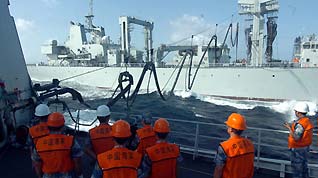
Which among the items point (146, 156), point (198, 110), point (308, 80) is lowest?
point (198, 110)

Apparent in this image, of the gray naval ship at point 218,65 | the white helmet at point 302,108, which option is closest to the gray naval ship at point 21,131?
the white helmet at point 302,108

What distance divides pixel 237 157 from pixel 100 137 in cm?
161

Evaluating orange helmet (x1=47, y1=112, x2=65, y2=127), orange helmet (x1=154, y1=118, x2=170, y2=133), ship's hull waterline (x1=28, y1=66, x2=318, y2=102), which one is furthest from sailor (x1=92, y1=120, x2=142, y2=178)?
ship's hull waterline (x1=28, y1=66, x2=318, y2=102)

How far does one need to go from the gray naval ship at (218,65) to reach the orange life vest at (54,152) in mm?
13895

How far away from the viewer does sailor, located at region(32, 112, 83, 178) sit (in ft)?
8.46

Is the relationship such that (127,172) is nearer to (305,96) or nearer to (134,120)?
(134,120)

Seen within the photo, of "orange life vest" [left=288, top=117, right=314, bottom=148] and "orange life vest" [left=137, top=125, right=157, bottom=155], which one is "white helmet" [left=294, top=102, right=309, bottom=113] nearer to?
"orange life vest" [left=288, top=117, right=314, bottom=148]

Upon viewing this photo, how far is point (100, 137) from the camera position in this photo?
3.25m

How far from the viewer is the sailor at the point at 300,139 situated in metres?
3.77

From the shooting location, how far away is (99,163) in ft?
7.06

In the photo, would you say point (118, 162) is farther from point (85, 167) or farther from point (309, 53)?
point (309, 53)

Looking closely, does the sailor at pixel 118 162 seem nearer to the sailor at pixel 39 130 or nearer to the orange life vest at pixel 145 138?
the orange life vest at pixel 145 138

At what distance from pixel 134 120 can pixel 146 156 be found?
2.28 metres

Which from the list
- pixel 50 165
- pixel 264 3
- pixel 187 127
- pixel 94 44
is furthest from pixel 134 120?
pixel 94 44
